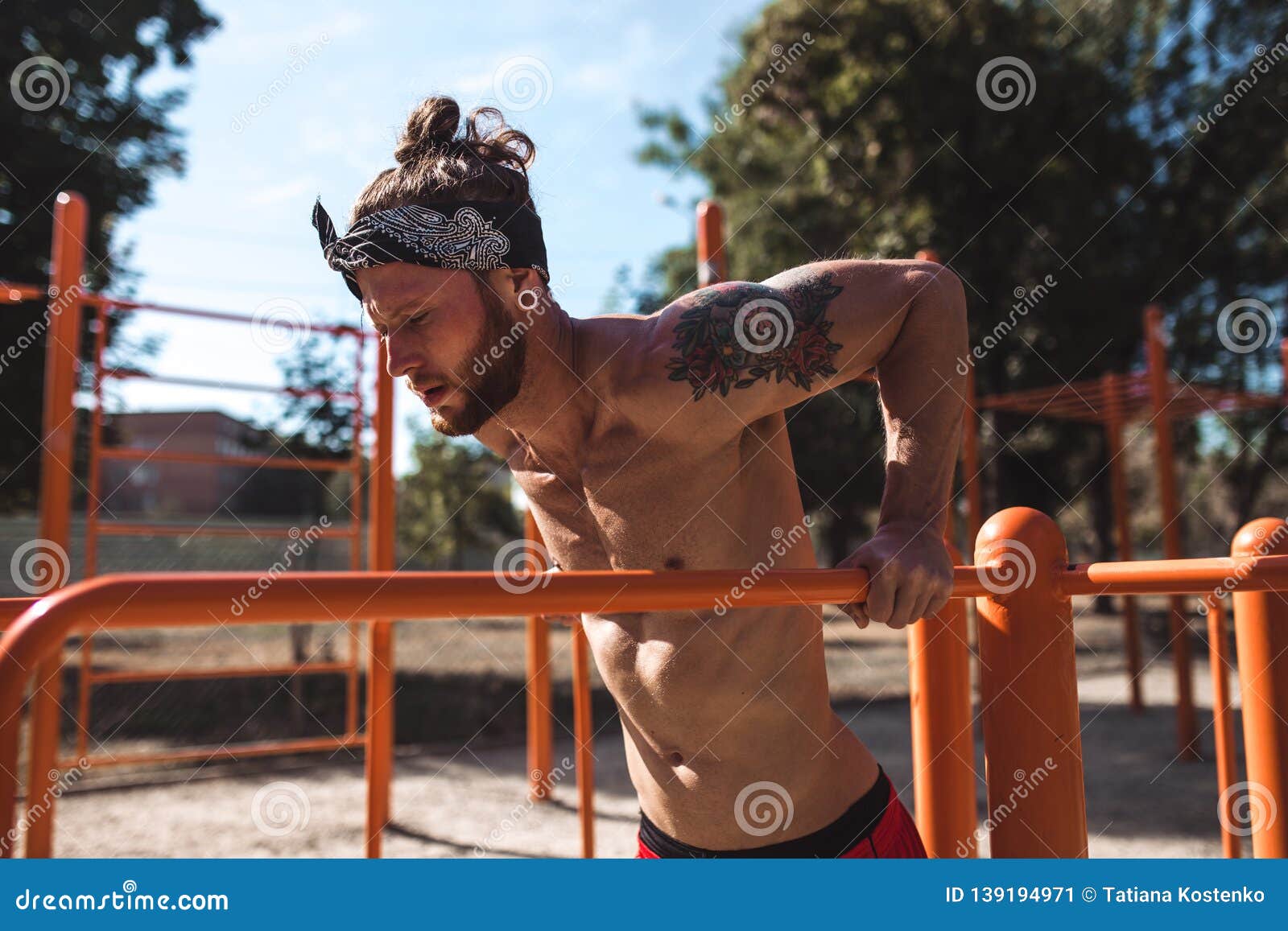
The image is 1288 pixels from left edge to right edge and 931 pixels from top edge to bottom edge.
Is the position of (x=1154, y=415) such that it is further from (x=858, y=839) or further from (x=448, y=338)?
(x=448, y=338)

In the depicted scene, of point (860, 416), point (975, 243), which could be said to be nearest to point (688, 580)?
point (860, 416)

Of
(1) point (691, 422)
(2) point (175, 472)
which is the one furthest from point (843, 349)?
(2) point (175, 472)

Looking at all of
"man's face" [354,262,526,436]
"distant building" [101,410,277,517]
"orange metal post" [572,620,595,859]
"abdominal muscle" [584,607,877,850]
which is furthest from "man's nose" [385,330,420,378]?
"distant building" [101,410,277,517]

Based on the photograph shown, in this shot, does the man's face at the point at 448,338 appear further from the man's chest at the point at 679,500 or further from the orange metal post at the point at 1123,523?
the orange metal post at the point at 1123,523

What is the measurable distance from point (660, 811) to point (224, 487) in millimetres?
27740

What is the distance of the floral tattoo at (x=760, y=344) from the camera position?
4.71 feet

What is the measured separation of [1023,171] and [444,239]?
12643mm

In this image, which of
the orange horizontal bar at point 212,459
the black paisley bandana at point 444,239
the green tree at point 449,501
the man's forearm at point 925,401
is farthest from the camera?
the green tree at point 449,501

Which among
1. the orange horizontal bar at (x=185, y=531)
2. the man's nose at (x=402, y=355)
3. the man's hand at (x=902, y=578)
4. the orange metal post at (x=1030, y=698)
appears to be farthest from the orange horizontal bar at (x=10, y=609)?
the orange horizontal bar at (x=185, y=531)

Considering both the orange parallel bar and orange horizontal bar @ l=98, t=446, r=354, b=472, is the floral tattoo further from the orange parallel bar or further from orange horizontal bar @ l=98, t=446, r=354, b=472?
orange horizontal bar @ l=98, t=446, r=354, b=472

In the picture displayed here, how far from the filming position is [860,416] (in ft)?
39.6

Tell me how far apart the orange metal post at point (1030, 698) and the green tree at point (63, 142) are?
8.37m

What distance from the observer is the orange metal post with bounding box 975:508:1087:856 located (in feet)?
4.16
